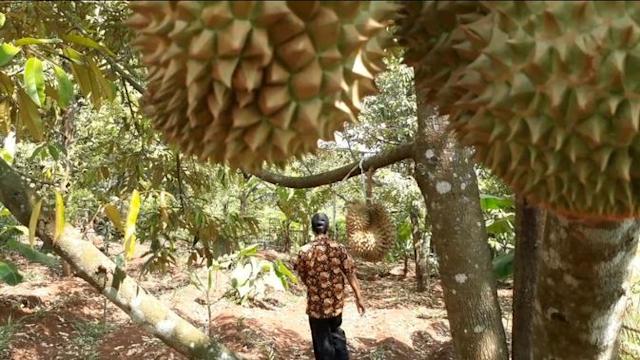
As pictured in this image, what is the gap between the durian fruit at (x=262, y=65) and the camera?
2.53ft

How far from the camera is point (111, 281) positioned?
165cm

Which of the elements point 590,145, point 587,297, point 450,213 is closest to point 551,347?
point 587,297

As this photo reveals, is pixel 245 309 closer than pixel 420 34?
No

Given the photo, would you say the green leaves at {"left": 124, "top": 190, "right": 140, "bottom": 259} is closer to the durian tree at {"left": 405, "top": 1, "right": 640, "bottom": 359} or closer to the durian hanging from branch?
the durian tree at {"left": 405, "top": 1, "right": 640, "bottom": 359}

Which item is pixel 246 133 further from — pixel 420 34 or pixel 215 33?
pixel 420 34

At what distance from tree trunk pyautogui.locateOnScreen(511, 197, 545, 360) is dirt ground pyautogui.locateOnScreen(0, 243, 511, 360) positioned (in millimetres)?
4206

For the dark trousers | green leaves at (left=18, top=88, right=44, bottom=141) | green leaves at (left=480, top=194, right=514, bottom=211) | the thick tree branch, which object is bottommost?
the dark trousers

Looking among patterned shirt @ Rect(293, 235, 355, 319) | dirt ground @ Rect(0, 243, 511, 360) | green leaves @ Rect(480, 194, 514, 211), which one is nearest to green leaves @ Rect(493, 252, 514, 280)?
green leaves @ Rect(480, 194, 514, 211)

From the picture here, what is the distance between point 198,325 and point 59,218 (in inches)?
221

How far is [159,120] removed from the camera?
37.6 inches

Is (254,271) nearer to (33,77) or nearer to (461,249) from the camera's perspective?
(461,249)

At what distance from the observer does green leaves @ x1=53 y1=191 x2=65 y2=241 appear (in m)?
1.52

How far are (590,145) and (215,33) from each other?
1.67 feet

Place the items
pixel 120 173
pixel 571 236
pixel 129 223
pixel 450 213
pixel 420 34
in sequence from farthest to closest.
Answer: pixel 120 173
pixel 450 213
pixel 129 223
pixel 571 236
pixel 420 34
